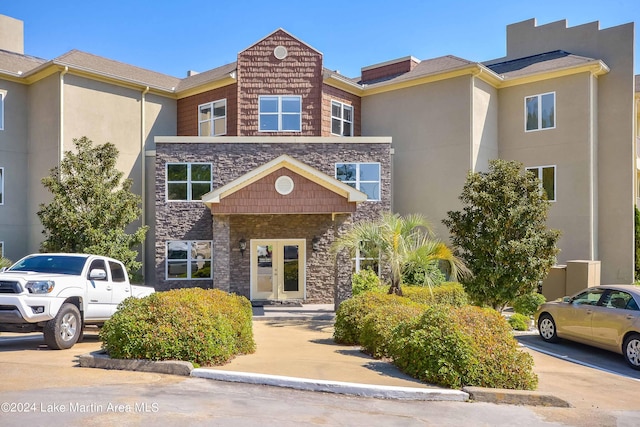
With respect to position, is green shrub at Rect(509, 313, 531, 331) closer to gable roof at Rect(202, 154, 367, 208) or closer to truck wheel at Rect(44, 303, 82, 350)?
gable roof at Rect(202, 154, 367, 208)

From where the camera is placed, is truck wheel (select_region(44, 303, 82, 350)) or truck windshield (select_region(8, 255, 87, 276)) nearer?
truck wheel (select_region(44, 303, 82, 350))

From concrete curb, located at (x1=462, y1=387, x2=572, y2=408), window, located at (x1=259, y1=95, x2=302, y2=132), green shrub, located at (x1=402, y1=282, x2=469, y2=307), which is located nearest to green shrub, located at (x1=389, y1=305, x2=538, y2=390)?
concrete curb, located at (x1=462, y1=387, x2=572, y2=408)

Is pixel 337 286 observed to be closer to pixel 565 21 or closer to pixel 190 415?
pixel 190 415

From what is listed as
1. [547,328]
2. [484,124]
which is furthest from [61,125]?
[547,328]

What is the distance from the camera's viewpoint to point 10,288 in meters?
10.1

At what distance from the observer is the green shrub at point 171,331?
8578 mm

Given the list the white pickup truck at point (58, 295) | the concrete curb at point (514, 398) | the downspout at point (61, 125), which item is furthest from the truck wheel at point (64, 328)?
the downspout at point (61, 125)

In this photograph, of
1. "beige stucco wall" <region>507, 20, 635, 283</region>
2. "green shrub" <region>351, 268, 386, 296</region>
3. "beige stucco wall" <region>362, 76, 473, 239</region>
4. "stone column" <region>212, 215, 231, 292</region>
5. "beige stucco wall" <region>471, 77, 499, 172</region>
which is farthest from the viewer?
"beige stucco wall" <region>362, 76, 473, 239</region>

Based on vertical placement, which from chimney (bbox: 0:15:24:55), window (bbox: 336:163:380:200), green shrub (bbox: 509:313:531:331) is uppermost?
chimney (bbox: 0:15:24:55)

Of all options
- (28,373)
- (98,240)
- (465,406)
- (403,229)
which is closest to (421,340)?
(465,406)

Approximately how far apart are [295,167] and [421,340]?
10664 millimetres

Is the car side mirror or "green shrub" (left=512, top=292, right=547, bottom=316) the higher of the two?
the car side mirror

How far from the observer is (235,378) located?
7953 mm

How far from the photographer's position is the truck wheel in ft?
33.5
